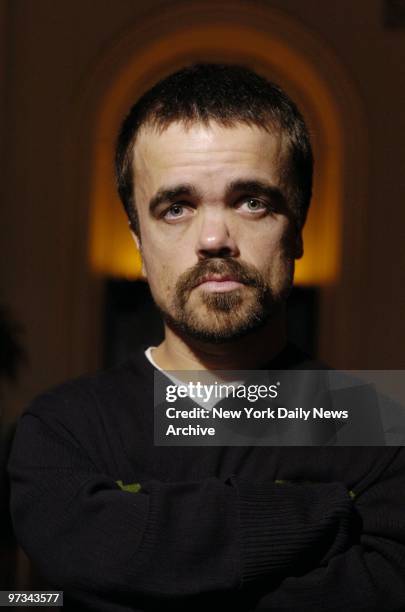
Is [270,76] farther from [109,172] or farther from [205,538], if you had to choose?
[205,538]

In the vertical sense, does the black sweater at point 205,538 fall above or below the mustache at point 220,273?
below

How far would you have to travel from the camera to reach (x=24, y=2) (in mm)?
1157

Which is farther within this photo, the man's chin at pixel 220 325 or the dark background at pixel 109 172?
the dark background at pixel 109 172

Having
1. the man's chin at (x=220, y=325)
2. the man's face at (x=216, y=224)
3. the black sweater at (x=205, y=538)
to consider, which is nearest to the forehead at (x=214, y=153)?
the man's face at (x=216, y=224)

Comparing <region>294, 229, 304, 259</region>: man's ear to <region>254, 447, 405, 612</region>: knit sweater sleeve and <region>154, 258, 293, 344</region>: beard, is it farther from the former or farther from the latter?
<region>254, 447, 405, 612</region>: knit sweater sleeve

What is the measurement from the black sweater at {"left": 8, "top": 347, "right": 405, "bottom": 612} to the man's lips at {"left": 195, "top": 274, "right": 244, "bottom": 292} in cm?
18

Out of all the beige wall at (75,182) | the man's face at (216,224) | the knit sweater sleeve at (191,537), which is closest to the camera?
the knit sweater sleeve at (191,537)

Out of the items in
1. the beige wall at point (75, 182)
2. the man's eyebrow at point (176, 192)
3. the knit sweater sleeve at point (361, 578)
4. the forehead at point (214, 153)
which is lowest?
the knit sweater sleeve at point (361, 578)

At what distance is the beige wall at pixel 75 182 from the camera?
1.14 meters

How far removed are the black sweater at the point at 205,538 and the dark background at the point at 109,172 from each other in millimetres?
312

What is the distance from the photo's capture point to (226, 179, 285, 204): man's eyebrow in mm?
778

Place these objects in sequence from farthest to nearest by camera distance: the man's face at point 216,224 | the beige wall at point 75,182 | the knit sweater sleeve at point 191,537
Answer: the beige wall at point 75,182
the man's face at point 216,224
the knit sweater sleeve at point 191,537

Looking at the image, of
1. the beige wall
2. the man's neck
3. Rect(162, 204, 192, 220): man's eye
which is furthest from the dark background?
Rect(162, 204, 192, 220): man's eye

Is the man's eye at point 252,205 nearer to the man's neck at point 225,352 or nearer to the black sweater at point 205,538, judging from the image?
the man's neck at point 225,352
